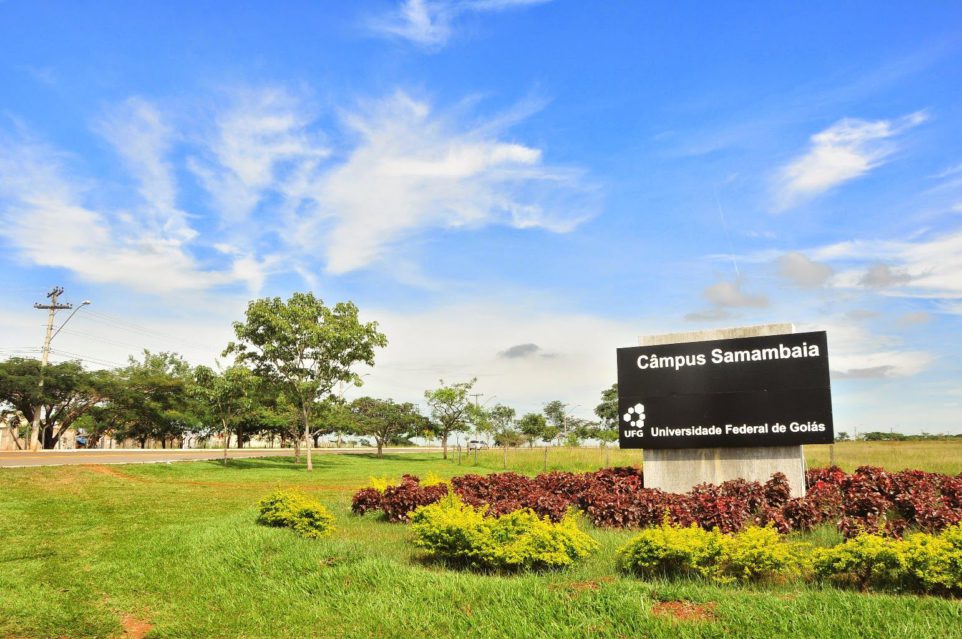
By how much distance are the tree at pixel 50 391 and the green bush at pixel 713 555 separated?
55267mm

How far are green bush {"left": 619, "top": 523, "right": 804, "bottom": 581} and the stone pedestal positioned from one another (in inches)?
202

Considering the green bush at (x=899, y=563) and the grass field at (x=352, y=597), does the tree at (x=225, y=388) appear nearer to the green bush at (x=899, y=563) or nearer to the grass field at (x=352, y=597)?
the grass field at (x=352, y=597)

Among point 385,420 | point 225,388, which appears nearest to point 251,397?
point 225,388

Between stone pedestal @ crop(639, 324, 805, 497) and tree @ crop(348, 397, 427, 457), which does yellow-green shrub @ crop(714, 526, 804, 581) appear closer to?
stone pedestal @ crop(639, 324, 805, 497)

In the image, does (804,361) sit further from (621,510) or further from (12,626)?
(12,626)

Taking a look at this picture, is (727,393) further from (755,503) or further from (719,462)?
(755,503)

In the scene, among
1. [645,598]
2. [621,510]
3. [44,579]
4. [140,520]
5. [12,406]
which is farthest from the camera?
[12,406]

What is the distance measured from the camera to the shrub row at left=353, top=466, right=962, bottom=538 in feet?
29.9

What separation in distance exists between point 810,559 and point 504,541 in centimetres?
330

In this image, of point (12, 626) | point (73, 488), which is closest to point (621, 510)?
point (12, 626)

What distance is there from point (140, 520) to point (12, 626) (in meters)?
7.08

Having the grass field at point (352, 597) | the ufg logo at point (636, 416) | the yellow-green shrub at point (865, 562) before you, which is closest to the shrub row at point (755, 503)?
the grass field at point (352, 597)

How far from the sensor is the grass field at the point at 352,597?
5555mm

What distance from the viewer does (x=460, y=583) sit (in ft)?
22.6
